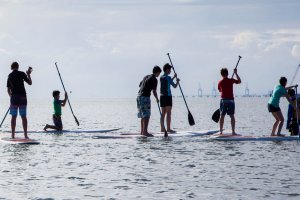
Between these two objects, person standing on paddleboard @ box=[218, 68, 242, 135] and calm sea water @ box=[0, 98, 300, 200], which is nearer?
calm sea water @ box=[0, 98, 300, 200]

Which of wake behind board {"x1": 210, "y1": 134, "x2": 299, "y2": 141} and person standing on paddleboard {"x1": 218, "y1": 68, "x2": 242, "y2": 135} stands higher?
person standing on paddleboard {"x1": 218, "y1": 68, "x2": 242, "y2": 135}

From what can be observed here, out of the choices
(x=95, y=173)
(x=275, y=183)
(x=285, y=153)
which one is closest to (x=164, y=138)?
(x=285, y=153)

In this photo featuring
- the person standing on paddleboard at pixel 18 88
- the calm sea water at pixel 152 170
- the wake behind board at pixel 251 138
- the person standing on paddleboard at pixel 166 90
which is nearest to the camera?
the calm sea water at pixel 152 170

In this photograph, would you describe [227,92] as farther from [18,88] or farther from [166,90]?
[18,88]

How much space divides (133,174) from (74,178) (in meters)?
1.21

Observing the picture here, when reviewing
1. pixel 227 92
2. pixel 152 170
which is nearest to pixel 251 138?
pixel 227 92

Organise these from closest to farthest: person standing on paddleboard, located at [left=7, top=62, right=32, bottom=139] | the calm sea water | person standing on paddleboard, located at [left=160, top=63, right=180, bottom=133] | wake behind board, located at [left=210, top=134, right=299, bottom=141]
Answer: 1. the calm sea water
2. person standing on paddleboard, located at [left=7, top=62, right=32, bottom=139]
3. wake behind board, located at [left=210, top=134, right=299, bottom=141]
4. person standing on paddleboard, located at [left=160, top=63, right=180, bottom=133]

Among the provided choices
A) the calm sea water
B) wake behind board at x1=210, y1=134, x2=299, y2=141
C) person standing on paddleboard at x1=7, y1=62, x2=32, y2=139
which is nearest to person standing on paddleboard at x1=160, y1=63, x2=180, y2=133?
the calm sea water

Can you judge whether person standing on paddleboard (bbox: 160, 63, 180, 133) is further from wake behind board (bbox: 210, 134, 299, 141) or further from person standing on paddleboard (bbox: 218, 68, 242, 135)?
wake behind board (bbox: 210, 134, 299, 141)

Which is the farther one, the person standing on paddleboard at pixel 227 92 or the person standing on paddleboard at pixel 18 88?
the person standing on paddleboard at pixel 227 92

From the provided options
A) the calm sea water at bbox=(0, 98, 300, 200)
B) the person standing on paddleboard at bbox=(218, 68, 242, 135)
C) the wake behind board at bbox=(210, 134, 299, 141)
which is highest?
the person standing on paddleboard at bbox=(218, 68, 242, 135)

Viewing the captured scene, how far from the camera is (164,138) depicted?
2019cm

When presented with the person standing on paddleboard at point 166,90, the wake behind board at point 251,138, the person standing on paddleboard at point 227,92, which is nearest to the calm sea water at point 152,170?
the wake behind board at point 251,138

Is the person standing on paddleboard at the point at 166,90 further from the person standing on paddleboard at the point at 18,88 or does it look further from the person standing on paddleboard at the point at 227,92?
the person standing on paddleboard at the point at 18,88
